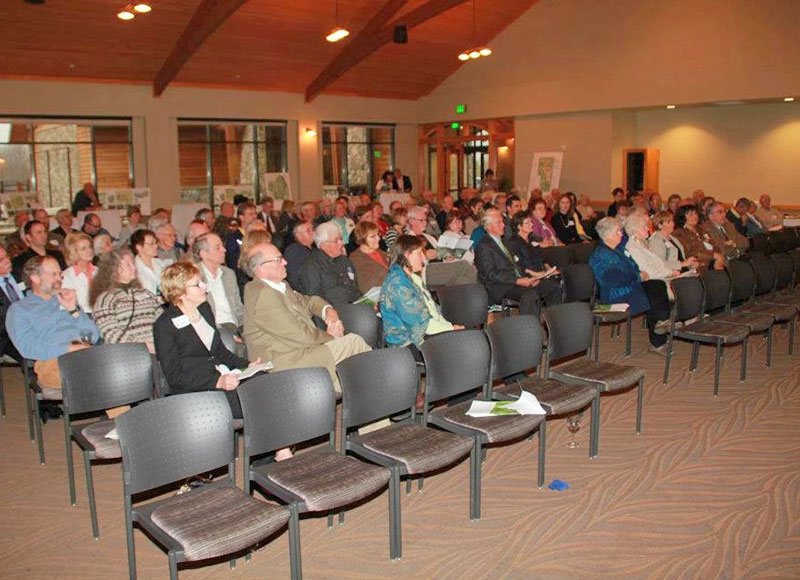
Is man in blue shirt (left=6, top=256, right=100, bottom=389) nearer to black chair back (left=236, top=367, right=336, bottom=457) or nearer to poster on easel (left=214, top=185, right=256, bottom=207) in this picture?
black chair back (left=236, top=367, right=336, bottom=457)

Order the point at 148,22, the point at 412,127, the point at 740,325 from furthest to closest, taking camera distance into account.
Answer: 1. the point at 412,127
2. the point at 148,22
3. the point at 740,325

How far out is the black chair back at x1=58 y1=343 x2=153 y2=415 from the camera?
3982mm

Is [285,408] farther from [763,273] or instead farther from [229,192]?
[229,192]

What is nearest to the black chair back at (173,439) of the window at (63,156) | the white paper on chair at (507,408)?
the white paper on chair at (507,408)

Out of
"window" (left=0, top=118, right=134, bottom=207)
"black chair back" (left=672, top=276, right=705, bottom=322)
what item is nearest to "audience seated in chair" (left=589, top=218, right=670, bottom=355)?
"black chair back" (left=672, top=276, right=705, bottom=322)

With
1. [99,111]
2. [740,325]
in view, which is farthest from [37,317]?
[99,111]

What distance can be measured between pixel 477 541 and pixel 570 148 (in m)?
14.7

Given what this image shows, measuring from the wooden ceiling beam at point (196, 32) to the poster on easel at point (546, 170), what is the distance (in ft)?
26.4

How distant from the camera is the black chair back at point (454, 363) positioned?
13.7 ft

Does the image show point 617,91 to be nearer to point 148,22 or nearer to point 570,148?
point 570,148

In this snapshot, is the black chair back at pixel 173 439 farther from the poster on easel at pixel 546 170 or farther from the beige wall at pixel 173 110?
the poster on easel at pixel 546 170

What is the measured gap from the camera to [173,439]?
319cm

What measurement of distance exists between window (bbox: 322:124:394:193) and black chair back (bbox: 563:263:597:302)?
13.2 metres

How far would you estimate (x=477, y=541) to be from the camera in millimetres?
3703
